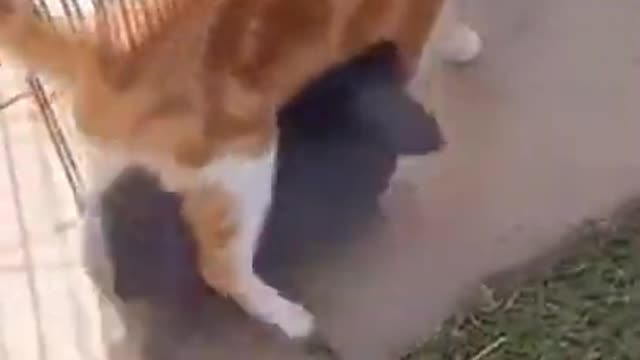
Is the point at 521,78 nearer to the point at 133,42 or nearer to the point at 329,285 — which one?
the point at 329,285

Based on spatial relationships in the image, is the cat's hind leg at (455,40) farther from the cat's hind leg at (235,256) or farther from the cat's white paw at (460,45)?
the cat's hind leg at (235,256)

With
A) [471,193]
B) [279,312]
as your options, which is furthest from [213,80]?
[471,193]

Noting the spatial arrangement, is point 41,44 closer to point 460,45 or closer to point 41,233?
point 41,233

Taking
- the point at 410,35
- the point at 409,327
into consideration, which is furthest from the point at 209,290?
the point at 410,35

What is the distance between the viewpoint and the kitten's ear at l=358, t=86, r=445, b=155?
1.40 meters

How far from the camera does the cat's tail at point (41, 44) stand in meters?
1.00

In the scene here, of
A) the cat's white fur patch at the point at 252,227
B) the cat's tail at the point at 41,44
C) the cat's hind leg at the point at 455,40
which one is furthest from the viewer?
the cat's hind leg at the point at 455,40

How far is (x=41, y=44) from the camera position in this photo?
1.02m

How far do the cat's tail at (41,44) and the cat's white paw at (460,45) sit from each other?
1.73 ft

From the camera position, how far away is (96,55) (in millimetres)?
1019

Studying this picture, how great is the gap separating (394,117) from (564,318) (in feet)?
0.79

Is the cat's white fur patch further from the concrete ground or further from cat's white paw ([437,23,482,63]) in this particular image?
cat's white paw ([437,23,482,63])

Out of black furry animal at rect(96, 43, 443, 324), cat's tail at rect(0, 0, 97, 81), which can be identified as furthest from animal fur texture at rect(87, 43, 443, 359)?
cat's tail at rect(0, 0, 97, 81)

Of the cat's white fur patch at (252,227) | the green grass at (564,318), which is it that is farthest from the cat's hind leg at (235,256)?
the green grass at (564,318)
